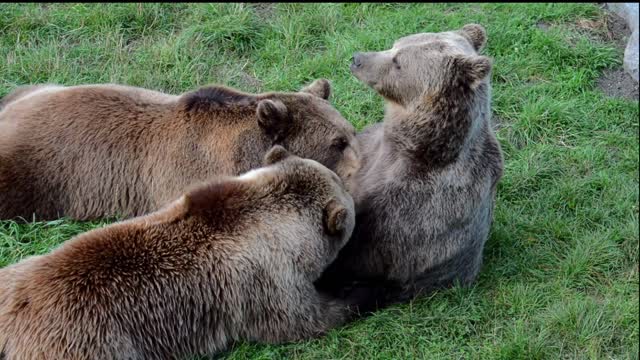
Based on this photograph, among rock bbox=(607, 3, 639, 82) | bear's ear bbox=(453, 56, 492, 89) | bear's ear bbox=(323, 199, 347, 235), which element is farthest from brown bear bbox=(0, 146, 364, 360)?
rock bbox=(607, 3, 639, 82)

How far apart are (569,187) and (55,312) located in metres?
4.61

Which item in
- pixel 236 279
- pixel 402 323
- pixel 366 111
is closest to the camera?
pixel 236 279

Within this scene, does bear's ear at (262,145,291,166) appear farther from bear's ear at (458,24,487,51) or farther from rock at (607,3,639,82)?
rock at (607,3,639,82)

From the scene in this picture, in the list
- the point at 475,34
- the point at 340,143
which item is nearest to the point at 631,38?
the point at 475,34

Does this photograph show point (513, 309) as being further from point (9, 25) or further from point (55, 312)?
point (9, 25)

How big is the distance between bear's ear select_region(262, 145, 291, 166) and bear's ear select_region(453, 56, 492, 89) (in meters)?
1.41

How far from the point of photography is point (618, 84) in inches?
353

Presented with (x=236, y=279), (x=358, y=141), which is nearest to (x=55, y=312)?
(x=236, y=279)

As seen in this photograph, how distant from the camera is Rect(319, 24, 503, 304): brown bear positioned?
650cm

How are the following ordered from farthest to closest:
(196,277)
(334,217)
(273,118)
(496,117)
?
(496,117) → (273,118) → (334,217) → (196,277)

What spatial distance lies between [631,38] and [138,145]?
5047 mm

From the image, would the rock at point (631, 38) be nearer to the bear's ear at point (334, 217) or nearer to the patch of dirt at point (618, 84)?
the patch of dirt at point (618, 84)

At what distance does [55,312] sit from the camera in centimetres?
552

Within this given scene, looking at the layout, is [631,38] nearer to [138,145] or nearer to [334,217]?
[334,217]
